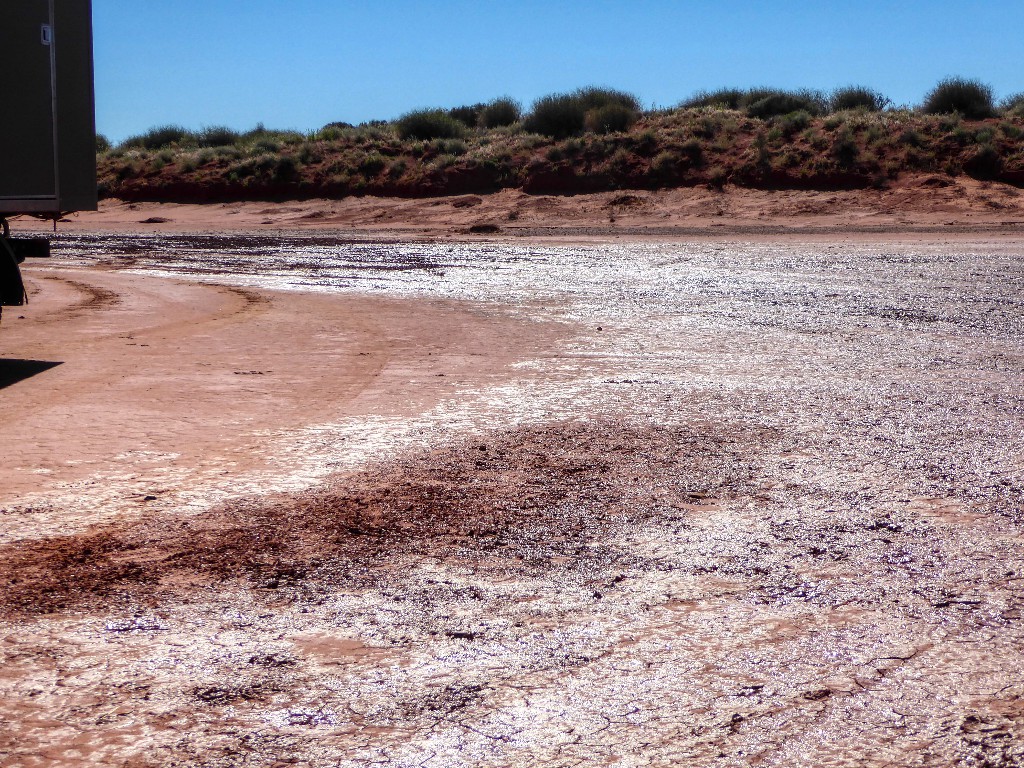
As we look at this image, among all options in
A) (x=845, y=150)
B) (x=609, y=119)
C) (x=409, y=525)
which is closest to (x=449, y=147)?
(x=609, y=119)

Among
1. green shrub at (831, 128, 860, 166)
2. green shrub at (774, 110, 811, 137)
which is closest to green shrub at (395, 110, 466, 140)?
green shrub at (774, 110, 811, 137)

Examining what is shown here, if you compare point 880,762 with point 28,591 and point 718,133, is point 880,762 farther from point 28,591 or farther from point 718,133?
point 718,133

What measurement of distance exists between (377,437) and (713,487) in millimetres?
2207

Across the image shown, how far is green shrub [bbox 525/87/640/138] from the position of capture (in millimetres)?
47906

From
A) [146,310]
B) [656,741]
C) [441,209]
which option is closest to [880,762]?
[656,741]

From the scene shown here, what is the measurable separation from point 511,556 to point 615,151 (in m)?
39.2

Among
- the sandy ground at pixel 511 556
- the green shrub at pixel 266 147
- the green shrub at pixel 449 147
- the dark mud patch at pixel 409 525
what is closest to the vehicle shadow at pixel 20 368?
the sandy ground at pixel 511 556

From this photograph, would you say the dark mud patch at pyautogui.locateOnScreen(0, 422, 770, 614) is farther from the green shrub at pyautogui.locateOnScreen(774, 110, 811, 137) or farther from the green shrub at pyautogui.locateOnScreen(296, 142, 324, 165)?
Answer: the green shrub at pyautogui.locateOnScreen(296, 142, 324, 165)

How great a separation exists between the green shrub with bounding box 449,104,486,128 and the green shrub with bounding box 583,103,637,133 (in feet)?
36.8

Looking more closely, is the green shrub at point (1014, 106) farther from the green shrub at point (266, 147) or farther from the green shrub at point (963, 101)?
the green shrub at point (266, 147)

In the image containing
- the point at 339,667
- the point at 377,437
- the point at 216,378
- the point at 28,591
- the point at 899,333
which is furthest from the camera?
the point at 899,333

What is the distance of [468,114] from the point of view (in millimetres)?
57656

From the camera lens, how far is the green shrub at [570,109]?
4791 cm

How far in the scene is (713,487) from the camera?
5746 millimetres
